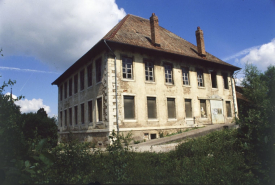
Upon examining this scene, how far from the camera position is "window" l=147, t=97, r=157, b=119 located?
1563 cm

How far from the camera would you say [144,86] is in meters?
15.5

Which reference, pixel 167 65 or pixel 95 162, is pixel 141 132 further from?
pixel 95 162

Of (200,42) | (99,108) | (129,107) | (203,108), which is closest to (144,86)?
(129,107)

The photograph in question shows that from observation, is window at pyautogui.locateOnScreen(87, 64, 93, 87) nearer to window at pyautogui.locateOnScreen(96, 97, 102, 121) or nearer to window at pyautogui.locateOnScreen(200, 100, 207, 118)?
window at pyautogui.locateOnScreen(96, 97, 102, 121)

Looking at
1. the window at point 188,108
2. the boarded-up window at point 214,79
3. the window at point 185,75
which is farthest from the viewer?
the boarded-up window at point 214,79

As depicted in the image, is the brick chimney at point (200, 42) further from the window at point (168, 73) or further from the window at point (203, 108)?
the window at point (203, 108)

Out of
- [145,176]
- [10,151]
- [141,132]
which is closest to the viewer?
[10,151]

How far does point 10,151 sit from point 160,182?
9.34 ft

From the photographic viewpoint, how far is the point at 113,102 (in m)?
14.0

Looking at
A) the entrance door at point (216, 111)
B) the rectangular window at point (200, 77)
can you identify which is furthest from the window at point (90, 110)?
the entrance door at point (216, 111)

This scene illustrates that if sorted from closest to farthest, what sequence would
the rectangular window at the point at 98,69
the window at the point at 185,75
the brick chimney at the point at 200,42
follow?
the rectangular window at the point at 98,69
the window at the point at 185,75
the brick chimney at the point at 200,42

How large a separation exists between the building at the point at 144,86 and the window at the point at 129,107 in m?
0.05

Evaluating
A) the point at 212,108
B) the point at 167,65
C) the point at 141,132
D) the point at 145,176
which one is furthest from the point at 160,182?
the point at 212,108

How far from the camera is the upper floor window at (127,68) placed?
49.4 ft
